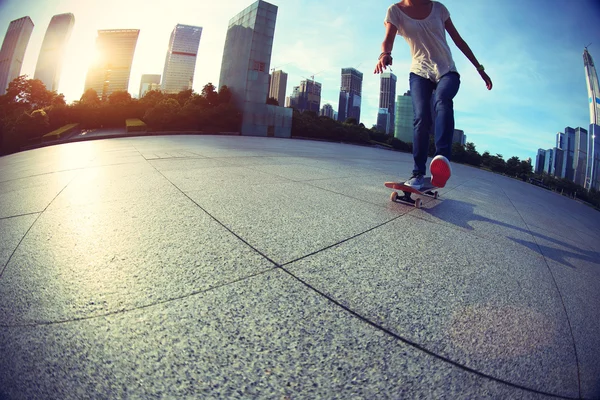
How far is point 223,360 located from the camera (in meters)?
0.78

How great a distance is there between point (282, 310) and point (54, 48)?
3331cm

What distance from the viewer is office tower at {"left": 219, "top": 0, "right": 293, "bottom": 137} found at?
26.0 metres

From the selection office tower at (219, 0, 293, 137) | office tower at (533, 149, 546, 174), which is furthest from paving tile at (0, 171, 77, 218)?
office tower at (533, 149, 546, 174)

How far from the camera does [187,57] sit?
13462cm

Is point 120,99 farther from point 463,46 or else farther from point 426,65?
point 463,46

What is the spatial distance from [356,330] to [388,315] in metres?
0.17

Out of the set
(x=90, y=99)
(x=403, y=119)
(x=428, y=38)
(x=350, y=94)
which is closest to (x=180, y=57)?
(x=350, y=94)

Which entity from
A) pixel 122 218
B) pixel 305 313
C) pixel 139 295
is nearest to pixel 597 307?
pixel 305 313

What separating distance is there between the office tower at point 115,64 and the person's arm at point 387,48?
13396 centimetres

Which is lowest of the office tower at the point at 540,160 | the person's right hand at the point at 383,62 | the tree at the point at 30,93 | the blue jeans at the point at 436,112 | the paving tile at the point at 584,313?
the paving tile at the point at 584,313

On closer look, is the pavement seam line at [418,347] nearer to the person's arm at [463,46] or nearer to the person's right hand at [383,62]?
the person's right hand at [383,62]

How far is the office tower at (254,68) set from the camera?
26.0m

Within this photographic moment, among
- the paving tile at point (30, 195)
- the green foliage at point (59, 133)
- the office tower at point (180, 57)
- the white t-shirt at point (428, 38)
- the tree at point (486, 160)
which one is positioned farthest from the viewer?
the office tower at point (180, 57)

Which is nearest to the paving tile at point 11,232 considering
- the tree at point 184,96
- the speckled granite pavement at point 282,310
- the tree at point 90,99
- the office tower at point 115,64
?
the speckled granite pavement at point 282,310
